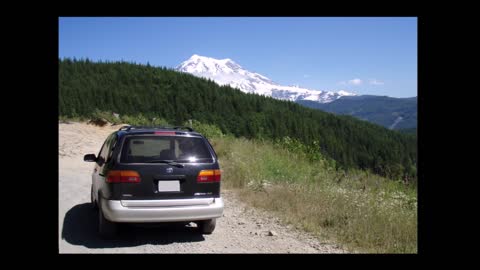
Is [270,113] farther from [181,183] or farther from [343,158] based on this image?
[181,183]

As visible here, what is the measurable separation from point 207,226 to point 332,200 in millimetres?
2738

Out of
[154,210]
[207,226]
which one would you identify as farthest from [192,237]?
[154,210]

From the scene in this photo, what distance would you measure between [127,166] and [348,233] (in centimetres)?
348

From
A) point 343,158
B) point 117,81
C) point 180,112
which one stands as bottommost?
point 343,158

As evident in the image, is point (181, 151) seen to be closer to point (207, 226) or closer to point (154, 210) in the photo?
point (154, 210)

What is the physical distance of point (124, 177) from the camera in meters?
5.79

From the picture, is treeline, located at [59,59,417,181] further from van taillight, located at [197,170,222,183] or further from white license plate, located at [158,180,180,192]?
white license plate, located at [158,180,180,192]

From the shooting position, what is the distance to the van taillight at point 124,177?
228 inches

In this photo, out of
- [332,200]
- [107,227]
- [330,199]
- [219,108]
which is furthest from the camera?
[219,108]

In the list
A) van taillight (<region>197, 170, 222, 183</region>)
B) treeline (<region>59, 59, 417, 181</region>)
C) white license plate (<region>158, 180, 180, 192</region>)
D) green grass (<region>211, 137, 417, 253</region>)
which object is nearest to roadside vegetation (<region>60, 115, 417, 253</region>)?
green grass (<region>211, 137, 417, 253</region>)
